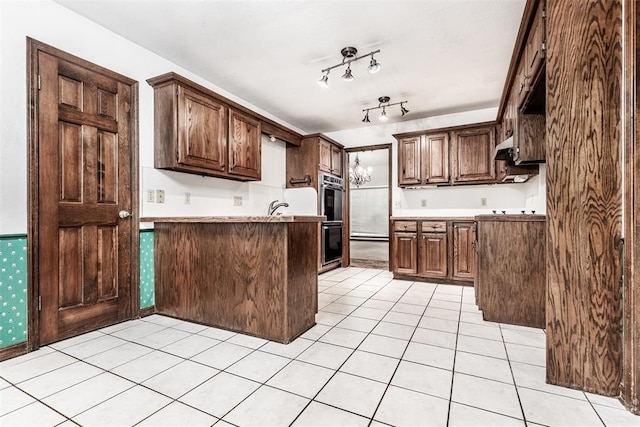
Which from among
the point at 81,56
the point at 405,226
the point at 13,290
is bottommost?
the point at 13,290

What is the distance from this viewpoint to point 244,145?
11.8 ft

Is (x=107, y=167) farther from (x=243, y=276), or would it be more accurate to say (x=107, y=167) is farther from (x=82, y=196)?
(x=243, y=276)

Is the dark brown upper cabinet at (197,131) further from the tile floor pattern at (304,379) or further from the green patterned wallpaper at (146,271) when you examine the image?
the tile floor pattern at (304,379)

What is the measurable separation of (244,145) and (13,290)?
2386 mm

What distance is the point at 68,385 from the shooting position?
154 centimetres

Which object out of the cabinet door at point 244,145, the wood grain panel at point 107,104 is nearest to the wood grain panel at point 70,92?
the wood grain panel at point 107,104

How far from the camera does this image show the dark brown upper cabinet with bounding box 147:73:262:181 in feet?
8.96

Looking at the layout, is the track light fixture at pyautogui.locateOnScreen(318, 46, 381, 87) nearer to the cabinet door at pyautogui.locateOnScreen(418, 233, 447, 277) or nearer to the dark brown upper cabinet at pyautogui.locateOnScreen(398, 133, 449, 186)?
the dark brown upper cabinet at pyautogui.locateOnScreen(398, 133, 449, 186)

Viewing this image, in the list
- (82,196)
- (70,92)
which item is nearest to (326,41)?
(70,92)

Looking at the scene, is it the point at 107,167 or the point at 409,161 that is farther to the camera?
the point at 409,161

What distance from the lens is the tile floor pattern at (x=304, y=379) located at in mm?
1293

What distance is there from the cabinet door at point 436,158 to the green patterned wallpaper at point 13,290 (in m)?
4.42

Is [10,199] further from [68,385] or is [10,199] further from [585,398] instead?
[585,398]

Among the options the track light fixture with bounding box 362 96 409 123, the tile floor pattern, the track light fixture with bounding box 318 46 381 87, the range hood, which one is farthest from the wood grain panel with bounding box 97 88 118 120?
the range hood
